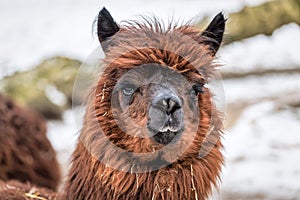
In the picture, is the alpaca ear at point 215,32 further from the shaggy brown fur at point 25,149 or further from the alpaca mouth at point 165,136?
the shaggy brown fur at point 25,149

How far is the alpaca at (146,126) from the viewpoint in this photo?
10.5 feet

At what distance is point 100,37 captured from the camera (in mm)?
3416

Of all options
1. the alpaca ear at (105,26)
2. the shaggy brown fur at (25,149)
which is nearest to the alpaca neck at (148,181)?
the alpaca ear at (105,26)

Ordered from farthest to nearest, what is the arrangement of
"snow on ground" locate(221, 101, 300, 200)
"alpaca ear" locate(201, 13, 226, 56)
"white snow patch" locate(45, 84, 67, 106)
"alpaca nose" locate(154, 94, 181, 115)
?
"white snow patch" locate(45, 84, 67, 106)
"snow on ground" locate(221, 101, 300, 200)
"alpaca ear" locate(201, 13, 226, 56)
"alpaca nose" locate(154, 94, 181, 115)

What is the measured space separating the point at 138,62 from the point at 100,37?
0.31 meters

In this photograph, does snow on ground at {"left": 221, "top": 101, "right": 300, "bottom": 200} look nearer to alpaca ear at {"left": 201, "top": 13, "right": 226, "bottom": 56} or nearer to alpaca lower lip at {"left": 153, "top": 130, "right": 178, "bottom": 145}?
alpaca ear at {"left": 201, "top": 13, "right": 226, "bottom": 56}

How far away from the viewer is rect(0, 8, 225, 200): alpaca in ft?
10.5

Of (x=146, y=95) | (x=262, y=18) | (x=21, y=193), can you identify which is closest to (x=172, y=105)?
(x=146, y=95)

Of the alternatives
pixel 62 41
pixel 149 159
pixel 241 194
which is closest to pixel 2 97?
pixel 241 194

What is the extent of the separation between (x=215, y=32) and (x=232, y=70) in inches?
226

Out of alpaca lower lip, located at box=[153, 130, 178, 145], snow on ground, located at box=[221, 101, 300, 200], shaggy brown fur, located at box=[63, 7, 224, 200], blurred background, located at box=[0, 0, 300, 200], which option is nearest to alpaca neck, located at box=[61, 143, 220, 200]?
shaggy brown fur, located at box=[63, 7, 224, 200]

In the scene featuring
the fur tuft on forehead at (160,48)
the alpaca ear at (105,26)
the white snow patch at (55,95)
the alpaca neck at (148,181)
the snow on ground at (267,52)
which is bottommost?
the white snow patch at (55,95)

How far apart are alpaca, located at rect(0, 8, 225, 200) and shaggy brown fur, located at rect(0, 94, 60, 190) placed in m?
2.13

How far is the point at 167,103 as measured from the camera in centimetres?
305
